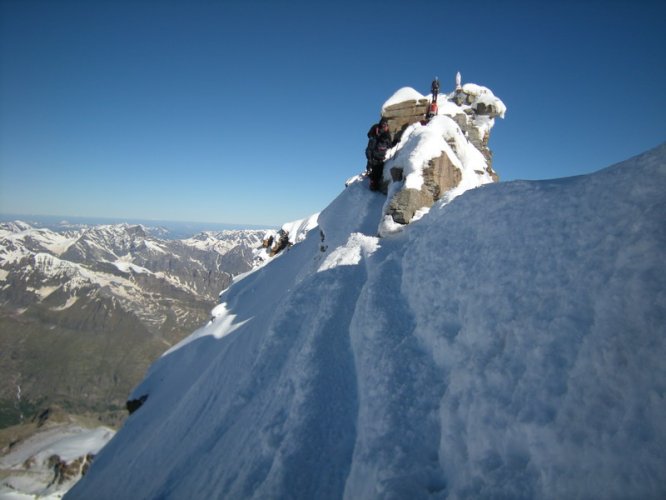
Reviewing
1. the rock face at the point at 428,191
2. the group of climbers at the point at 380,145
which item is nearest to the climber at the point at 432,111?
the group of climbers at the point at 380,145

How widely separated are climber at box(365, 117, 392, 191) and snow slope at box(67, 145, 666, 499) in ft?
54.9

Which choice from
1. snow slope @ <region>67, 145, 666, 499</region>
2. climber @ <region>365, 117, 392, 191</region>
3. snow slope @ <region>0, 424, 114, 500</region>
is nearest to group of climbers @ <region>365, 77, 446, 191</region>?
climber @ <region>365, 117, 392, 191</region>

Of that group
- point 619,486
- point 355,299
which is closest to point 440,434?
point 619,486

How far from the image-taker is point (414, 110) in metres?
39.4

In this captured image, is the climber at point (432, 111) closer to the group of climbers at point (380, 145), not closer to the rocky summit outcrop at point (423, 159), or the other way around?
the group of climbers at point (380, 145)

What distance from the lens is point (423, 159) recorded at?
2845 cm

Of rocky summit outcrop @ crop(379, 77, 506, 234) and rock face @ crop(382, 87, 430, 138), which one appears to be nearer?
rocky summit outcrop @ crop(379, 77, 506, 234)

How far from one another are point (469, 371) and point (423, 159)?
21781 mm

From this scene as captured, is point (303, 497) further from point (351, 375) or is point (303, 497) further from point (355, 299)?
point (355, 299)

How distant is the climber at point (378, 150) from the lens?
3678 cm

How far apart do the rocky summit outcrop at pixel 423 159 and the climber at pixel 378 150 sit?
33.8 inches

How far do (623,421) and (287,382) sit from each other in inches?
485

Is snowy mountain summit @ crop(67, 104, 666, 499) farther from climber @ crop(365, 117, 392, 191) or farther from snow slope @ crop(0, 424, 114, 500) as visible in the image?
snow slope @ crop(0, 424, 114, 500)

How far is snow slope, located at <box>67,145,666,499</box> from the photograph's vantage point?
7418 mm
